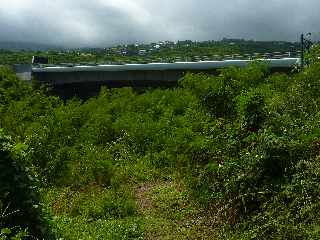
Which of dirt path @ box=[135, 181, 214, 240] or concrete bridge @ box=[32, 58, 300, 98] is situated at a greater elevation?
concrete bridge @ box=[32, 58, 300, 98]

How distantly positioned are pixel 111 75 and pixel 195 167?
2805 cm

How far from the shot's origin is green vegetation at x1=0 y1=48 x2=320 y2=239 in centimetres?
1030

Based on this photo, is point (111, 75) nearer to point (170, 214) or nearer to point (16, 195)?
point (170, 214)

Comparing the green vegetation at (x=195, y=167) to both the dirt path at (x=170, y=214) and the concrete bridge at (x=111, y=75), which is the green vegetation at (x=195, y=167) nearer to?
the dirt path at (x=170, y=214)

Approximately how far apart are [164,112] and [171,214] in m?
14.2

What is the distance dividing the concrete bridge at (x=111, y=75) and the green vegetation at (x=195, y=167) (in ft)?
45.8

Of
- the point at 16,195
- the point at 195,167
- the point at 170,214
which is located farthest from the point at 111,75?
the point at 16,195

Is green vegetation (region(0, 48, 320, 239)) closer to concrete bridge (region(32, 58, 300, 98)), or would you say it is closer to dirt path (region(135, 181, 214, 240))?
dirt path (region(135, 181, 214, 240))

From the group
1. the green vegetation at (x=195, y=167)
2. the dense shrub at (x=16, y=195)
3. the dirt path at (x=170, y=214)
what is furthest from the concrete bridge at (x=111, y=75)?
the dense shrub at (x=16, y=195)

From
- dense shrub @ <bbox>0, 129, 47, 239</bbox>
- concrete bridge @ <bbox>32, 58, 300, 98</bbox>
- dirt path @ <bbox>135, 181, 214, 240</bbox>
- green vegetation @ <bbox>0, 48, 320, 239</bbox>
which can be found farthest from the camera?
concrete bridge @ <bbox>32, 58, 300, 98</bbox>

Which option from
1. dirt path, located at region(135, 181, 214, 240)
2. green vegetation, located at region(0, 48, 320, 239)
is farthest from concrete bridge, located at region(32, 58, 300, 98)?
dirt path, located at region(135, 181, 214, 240)

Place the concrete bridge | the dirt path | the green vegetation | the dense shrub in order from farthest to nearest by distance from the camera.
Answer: the concrete bridge → the dirt path → the green vegetation → the dense shrub

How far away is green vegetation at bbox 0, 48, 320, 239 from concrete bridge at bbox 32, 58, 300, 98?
1397 centimetres

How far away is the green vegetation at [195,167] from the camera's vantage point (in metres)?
10.3
